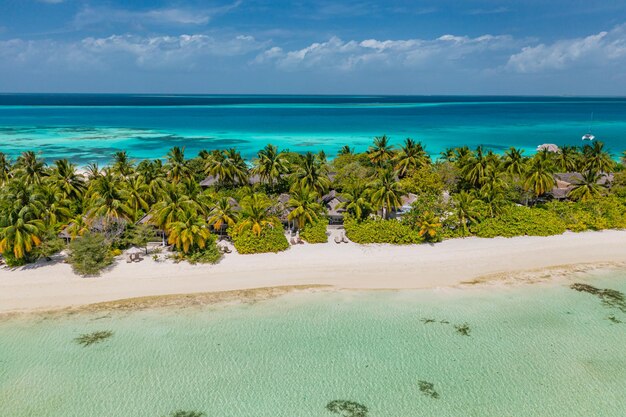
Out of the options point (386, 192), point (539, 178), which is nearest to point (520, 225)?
point (539, 178)

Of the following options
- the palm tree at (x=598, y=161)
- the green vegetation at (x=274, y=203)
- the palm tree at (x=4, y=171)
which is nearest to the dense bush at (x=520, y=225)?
the green vegetation at (x=274, y=203)

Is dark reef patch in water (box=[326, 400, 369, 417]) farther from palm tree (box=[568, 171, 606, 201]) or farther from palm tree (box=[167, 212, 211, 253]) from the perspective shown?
palm tree (box=[568, 171, 606, 201])

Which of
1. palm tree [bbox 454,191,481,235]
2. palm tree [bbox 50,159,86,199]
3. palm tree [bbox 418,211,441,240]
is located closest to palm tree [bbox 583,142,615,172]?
palm tree [bbox 454,191,481,235]

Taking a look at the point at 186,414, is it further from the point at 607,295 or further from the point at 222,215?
the point at 607,295

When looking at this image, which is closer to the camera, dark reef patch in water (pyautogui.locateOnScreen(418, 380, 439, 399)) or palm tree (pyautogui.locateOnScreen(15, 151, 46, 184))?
dark reef patch in water (pyautogui.locateOnScreen(418, 380, 439, 399))

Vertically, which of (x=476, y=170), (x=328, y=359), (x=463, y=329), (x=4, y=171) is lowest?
(x=328, y=359)
